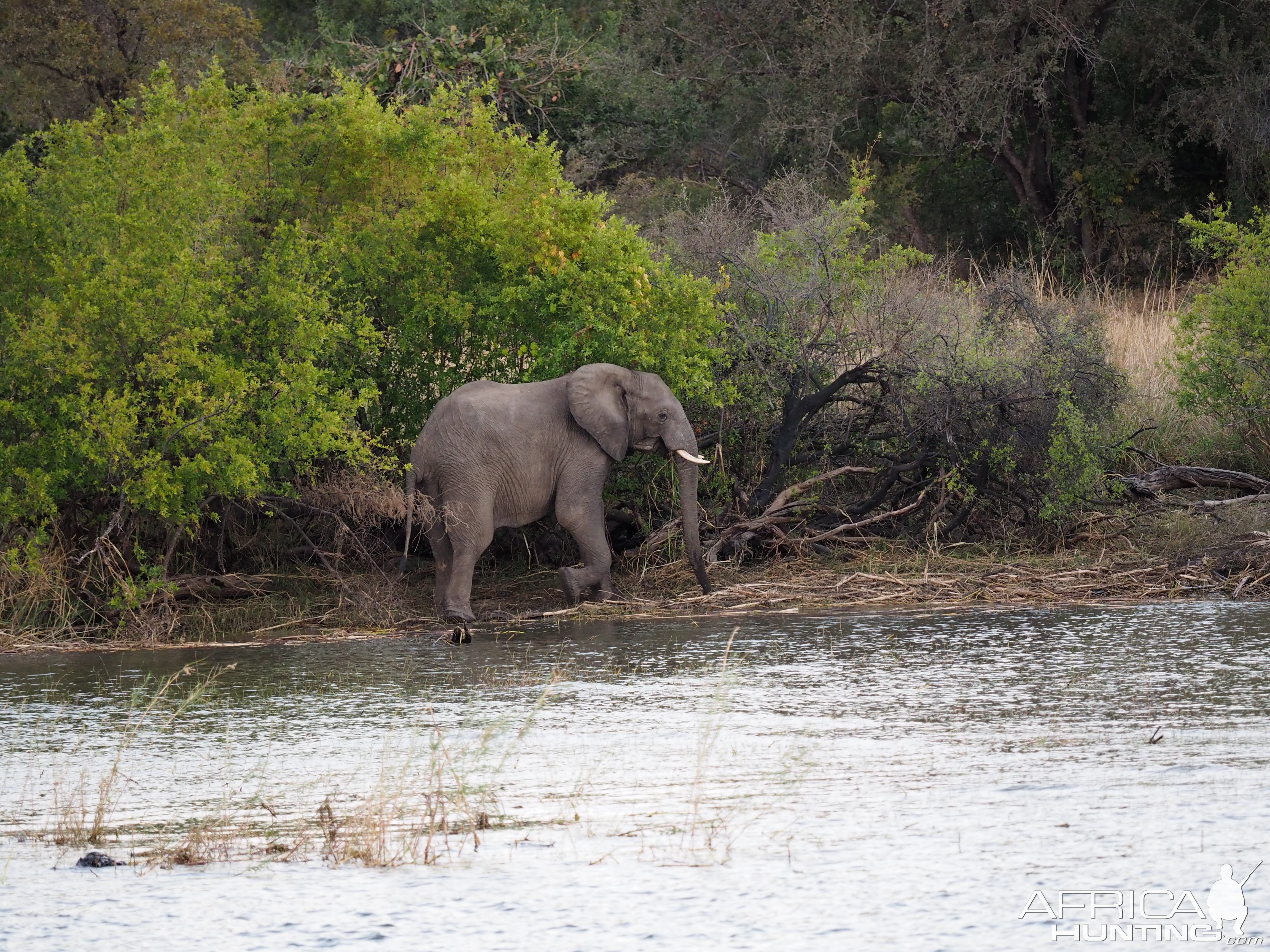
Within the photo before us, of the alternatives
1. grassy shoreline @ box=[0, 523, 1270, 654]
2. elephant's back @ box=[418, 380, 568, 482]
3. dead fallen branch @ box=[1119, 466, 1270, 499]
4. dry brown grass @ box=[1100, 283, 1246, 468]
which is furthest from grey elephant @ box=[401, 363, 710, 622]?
dry brown grass @ box=[1100, 283, 1246, 468]

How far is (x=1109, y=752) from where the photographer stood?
21.6ft

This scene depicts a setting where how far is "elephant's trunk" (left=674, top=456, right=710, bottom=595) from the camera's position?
39.0ft

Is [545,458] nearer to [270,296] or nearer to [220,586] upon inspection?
[270,296]

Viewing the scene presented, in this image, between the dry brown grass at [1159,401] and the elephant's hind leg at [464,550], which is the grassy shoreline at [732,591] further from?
the dry brown grass at [1159,401]

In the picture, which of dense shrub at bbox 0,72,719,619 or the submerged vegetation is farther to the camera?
the submerged vegetation

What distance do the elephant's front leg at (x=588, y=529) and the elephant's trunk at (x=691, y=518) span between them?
54 centimetres

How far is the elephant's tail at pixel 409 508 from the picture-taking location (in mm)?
11328

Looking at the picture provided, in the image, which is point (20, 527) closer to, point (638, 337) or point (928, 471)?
point (638, 337)

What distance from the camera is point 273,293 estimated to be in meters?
11.3

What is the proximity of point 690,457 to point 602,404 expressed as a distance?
0.71 meters

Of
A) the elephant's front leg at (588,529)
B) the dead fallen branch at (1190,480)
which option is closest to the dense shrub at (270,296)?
the elephant's front leg at (588,529)

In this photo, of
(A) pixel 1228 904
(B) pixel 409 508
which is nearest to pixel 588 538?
(B) pixel 409 508

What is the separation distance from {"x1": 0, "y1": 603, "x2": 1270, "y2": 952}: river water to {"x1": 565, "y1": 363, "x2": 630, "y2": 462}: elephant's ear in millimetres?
2325

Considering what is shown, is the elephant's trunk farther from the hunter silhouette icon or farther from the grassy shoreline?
the hunter silhouette icon
